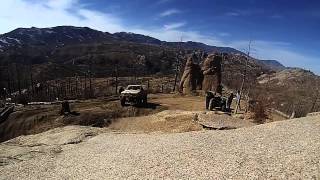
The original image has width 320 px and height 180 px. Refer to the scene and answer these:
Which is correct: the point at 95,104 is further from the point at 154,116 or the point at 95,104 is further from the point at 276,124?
the point at 276,124

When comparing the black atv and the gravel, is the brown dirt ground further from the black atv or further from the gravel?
the gravel

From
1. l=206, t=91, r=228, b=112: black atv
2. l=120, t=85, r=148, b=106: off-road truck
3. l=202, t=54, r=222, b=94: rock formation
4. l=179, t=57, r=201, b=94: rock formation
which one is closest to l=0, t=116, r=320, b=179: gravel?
l=206, t=91, r=228, b=112: black atv

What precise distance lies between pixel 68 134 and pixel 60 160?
751cm

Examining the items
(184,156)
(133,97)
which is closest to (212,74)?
(133,97)

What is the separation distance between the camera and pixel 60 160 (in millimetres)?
23938

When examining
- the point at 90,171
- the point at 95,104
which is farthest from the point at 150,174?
the point at 95,104

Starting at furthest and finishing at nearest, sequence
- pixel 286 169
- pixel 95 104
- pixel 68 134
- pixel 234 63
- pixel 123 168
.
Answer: pixel 234 63 < pixel 95 104 < pixel 68 134 < pixel 123 168 < pixel 286 169

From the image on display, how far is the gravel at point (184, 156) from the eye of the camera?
1894cm

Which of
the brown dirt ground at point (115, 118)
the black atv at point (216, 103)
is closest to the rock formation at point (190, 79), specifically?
the brown dirt ground at point (115, 118)

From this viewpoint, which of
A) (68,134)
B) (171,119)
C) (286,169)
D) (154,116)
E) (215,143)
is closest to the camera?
(286,169)

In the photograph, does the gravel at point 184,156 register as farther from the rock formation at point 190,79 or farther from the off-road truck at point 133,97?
the rock formation at point 190,79

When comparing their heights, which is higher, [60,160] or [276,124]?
[276,124]

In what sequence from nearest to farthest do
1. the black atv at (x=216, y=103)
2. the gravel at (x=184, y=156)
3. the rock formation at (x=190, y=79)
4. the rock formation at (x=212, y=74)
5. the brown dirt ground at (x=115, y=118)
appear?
1. the gravel at (x=184, y=156)
2. the brown dirt ground at (x=115, y=118)
3. the black atv at (x=216, y=103)
4. the rock formation at (x=212, y=74)
5. the rock formation at (x=190, y=79)

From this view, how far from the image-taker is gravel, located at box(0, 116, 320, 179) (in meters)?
18.9
